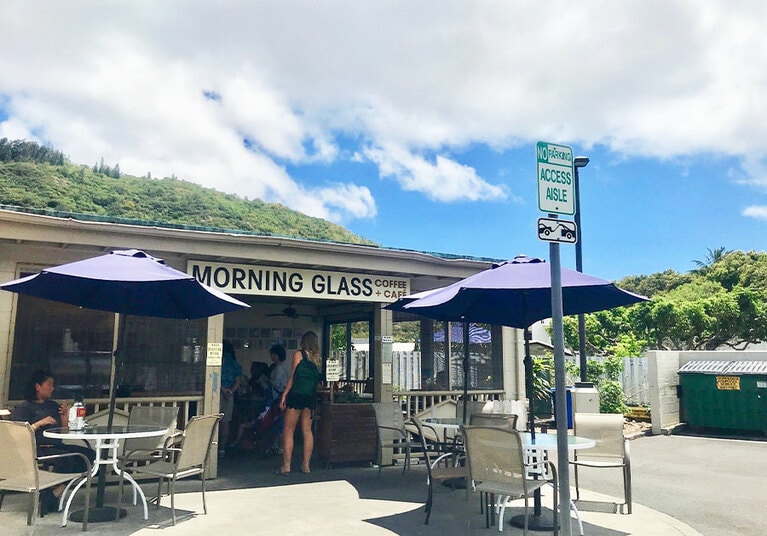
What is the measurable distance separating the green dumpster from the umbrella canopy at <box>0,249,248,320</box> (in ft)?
37.2

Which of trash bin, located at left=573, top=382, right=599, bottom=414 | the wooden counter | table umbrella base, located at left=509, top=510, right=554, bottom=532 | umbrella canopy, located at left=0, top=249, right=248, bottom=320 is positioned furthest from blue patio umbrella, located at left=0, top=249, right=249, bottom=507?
trash bin, located at left=573, top=382, right=599, bottom=414

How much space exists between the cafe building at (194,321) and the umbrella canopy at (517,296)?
158 centimetres

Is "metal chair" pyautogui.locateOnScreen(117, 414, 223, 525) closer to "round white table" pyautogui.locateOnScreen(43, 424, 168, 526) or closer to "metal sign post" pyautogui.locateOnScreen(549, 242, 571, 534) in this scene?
"round white table" pyautogui.locateOnScreen(43, 424, 168, 526)

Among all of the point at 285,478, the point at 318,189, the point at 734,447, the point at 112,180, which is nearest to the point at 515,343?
the point at 285,478

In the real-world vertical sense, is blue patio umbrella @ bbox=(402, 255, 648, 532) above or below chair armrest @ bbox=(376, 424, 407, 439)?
above

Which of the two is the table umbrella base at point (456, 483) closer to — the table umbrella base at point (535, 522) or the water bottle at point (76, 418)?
the table umbrella base at point (535, 522)

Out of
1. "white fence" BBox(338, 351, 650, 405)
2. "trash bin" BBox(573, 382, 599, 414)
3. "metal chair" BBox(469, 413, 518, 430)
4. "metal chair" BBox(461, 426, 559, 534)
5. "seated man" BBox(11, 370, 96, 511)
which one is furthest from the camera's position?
"trash bin" BBox(573, 382, 599, 414)

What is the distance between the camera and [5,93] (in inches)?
2456

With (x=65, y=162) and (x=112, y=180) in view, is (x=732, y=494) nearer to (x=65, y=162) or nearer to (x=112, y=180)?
(x=112, y=180)

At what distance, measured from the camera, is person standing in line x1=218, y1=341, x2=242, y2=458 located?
912 cm

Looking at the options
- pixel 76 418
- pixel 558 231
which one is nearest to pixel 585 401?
pixel 558 231

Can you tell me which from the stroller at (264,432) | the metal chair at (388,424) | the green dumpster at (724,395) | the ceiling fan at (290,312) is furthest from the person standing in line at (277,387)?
the green dumpster at (724,395)

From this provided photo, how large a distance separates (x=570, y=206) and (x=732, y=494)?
5259 millimetres

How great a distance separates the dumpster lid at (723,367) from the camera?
42.3ft
